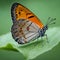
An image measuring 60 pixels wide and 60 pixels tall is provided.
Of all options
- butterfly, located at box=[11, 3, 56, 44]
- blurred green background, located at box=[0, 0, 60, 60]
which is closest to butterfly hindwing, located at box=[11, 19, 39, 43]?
butterfly, located at box=[11, 3, 56, 44]

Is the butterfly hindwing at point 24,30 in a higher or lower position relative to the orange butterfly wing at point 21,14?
lower

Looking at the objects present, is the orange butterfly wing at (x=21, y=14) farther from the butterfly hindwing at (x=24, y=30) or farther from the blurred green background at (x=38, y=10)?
the blurred green background at (x=38, y=10)

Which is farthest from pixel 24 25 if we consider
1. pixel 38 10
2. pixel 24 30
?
pixel 38 10

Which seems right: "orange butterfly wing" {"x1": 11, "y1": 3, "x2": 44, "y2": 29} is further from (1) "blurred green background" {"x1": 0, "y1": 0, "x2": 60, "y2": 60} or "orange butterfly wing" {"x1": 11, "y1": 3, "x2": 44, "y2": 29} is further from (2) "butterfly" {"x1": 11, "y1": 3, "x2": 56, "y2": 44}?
(1) "blurred green background" {"x1": 0, "y1": 0, "x2": 60, "y2": 60}

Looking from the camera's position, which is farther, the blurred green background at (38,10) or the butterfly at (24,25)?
the blurred green background at (38,10)

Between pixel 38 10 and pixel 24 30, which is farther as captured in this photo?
pixel 38 10

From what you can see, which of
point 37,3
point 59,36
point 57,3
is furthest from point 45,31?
point 37,3

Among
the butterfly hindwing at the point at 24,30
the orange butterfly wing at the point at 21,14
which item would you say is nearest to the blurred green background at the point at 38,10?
the butterfly hindwing at the point at 24,30

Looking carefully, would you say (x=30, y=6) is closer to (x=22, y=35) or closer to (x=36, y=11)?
(x=36, y=11)

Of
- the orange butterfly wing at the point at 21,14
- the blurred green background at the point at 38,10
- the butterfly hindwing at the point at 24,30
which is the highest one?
the blurred green background at the point at 38,10

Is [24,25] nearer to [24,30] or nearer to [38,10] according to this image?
[24,30]
